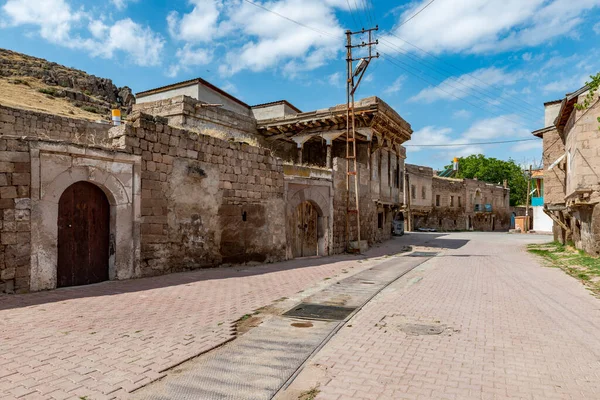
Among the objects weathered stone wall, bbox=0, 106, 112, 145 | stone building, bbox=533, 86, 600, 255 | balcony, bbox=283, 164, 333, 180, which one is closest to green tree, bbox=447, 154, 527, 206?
stone building, bbox=533, 86, 600, 255

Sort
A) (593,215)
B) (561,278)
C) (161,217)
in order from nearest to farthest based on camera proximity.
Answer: (161,217) < (561,278) < (593,215)

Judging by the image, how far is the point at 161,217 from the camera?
891 centimetres

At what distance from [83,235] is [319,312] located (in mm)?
5161

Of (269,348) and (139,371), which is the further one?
(269,348)

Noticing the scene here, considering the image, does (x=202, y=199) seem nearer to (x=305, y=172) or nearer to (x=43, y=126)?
(x=305, y=172)

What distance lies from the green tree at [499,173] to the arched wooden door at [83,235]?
58.8 metres

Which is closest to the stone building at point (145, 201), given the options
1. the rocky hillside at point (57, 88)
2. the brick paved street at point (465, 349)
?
the brick paved street at point (465, 349)

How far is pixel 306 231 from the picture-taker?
553 inches

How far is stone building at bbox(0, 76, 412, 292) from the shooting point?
666 cm

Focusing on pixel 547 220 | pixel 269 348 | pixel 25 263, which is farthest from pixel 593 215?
pixel 547 220

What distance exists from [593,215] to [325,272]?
923 centimetres

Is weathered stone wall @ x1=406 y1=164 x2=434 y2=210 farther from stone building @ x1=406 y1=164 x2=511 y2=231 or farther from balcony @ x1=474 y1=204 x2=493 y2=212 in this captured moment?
balcony @ x1=474 y1=204 x2=493 y2=212

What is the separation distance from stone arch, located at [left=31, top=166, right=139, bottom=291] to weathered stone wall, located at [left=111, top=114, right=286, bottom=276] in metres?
0.37

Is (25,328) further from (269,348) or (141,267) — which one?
(141,267)
